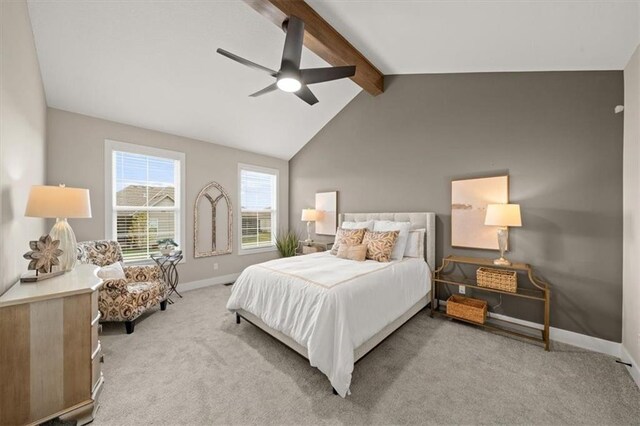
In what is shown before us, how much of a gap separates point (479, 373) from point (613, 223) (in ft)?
6.59

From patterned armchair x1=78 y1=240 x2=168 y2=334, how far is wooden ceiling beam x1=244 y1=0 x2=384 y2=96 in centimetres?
Result: 323

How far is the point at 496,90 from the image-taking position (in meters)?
3.14

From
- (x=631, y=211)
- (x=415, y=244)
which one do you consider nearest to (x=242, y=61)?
(x=415, y=244)

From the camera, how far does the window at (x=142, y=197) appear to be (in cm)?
364

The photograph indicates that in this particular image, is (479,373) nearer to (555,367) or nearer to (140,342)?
(555,367)

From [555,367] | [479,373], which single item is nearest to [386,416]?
[479,373]

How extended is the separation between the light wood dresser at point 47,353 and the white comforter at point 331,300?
130cm

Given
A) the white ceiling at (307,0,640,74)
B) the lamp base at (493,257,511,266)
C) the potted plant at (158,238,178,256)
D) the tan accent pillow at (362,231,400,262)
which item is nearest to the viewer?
the white ceiling at (307,0,640,74)

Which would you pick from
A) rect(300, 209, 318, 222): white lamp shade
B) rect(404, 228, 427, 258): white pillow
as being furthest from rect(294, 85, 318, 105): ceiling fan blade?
Answer: rect(300, 209, 318, 222): white lamp shade

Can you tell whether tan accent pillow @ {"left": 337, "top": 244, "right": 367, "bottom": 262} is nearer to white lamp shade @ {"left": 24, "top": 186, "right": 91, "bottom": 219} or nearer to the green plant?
the green plant

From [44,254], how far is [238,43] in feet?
9.02

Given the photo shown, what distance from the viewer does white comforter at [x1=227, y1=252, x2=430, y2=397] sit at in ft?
6.16

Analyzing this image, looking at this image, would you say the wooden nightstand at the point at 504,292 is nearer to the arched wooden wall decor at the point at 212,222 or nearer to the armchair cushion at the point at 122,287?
the armchair cushion at the point at 122,287

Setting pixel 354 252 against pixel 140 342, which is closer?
pixel 140 342
